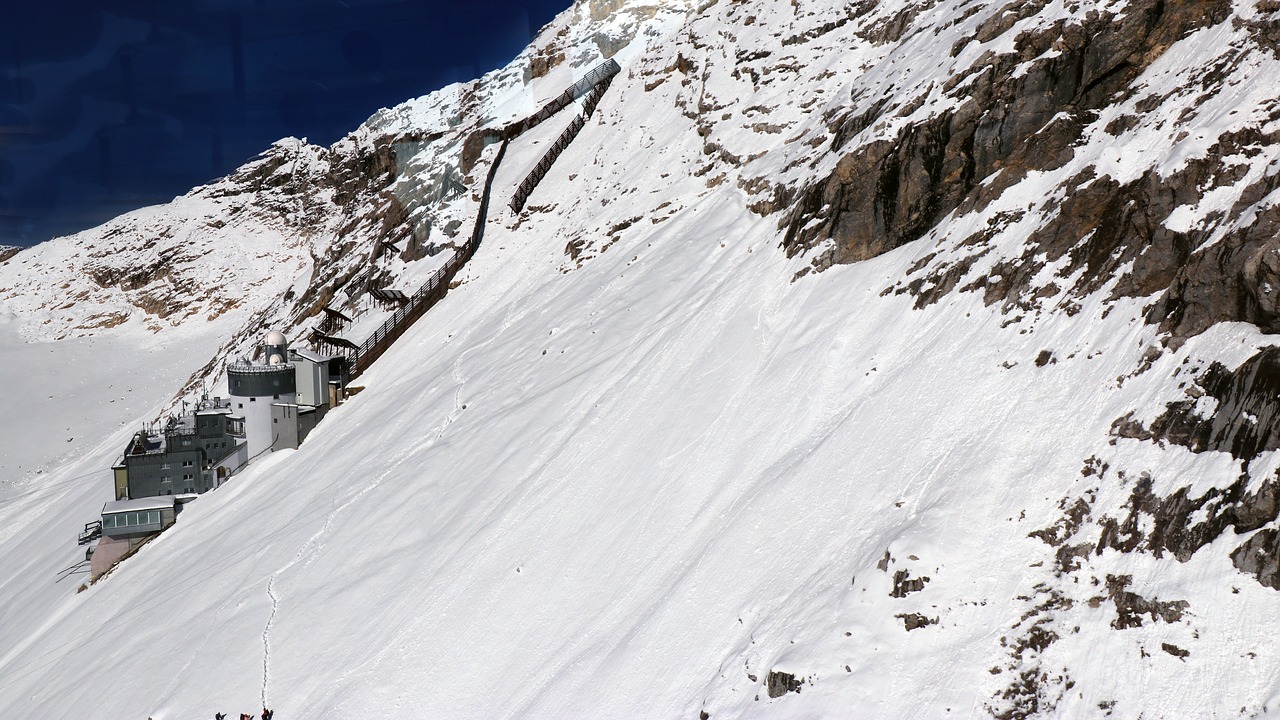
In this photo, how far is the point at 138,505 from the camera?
3466 cm

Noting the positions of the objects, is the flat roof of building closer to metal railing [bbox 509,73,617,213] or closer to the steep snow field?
the steep snow field

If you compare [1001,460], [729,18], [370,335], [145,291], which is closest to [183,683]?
[1001,460]

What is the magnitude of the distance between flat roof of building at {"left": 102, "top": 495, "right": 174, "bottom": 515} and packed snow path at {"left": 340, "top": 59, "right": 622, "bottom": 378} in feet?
30.7

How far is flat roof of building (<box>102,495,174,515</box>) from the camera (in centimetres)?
3419

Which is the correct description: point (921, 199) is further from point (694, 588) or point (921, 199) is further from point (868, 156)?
point (694, 588)

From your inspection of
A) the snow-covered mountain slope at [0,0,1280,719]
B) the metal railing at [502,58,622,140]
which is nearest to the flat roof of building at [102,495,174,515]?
the snow-covered mountain slope at [0,0,1280,719]

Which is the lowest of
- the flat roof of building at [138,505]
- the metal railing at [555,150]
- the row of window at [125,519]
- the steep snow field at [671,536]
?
the row of window at [125,519]

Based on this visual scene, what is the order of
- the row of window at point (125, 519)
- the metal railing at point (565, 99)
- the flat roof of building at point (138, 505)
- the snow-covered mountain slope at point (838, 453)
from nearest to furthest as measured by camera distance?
the snow-covered mountain slope at point (838, 453) < the row of window at point (125, 519) < the flat roof of building at point (138, 505) < the metal railing at point (565, 99)

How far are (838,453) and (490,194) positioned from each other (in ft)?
115

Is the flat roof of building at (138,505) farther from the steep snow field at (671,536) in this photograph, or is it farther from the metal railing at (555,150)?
the metal railing at (555,150)

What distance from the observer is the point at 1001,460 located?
1420cm

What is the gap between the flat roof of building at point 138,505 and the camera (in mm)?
34188

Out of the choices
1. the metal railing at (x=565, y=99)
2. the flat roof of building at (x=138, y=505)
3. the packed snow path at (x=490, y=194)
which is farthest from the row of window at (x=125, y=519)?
the metal railing at (x=565, y=99)

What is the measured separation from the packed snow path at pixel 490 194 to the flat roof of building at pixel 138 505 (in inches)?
368
